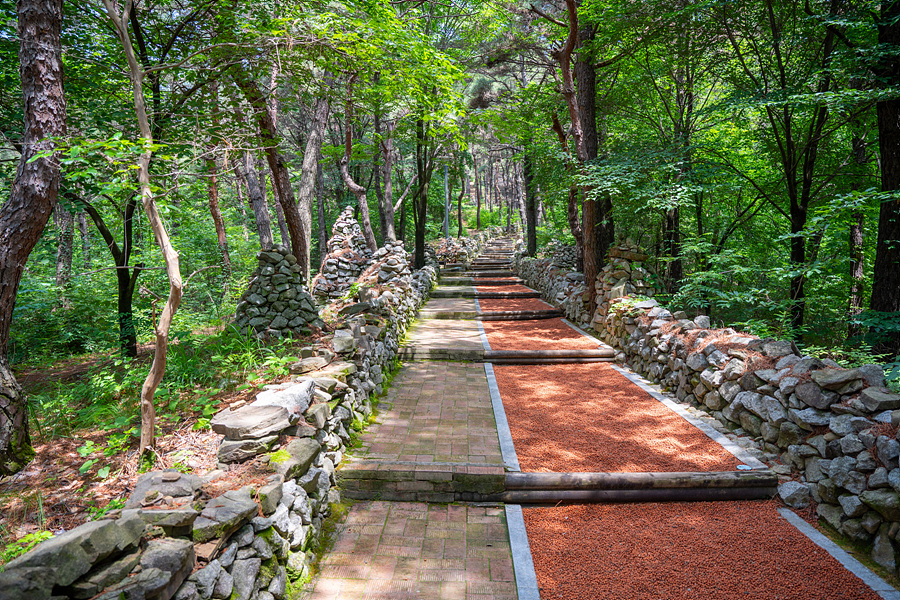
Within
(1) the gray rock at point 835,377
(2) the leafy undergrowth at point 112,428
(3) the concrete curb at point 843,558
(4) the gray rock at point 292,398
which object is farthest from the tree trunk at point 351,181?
(3) the concrete curb at point 843,558

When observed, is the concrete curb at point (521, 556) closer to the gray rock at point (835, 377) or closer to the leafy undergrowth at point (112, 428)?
the leafy undergrowth at point (112, 428)

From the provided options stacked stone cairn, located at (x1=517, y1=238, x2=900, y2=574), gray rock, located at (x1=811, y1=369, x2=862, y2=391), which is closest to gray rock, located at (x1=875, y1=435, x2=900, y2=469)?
stacked stone cairn, located at (x1=517, y1=238, x2=900, y2=574)

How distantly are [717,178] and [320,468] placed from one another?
8.00 m

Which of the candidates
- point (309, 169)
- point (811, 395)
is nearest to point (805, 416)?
point (811, 395)

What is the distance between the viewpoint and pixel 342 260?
1480cm

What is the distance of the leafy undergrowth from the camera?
8.13 ft

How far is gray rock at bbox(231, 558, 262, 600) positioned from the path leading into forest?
1.89 ft

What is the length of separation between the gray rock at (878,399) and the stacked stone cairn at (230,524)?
4320 millimetres

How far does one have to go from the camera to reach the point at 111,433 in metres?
3.50

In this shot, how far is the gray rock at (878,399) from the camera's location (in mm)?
3188

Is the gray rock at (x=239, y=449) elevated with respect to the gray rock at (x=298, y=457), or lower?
elevated

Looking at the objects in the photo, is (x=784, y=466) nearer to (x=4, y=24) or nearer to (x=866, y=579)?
(x=866, y=579)

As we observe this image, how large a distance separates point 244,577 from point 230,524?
0.30m

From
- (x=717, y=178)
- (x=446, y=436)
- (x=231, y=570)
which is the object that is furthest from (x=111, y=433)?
(x=717, y=178)
